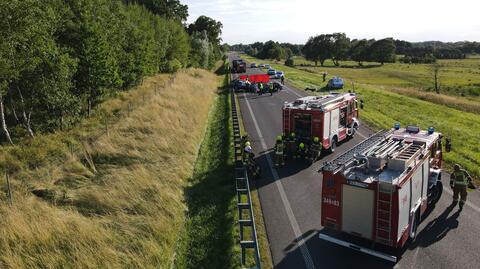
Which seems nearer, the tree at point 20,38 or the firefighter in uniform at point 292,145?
the tree at point 20,38

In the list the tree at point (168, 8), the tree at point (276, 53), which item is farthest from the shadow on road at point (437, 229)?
the tree at point (276, 53)

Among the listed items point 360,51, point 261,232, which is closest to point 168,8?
point 360,51

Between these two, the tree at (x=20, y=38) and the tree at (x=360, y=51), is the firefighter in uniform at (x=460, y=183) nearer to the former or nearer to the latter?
the tree at (x=20, y=38)

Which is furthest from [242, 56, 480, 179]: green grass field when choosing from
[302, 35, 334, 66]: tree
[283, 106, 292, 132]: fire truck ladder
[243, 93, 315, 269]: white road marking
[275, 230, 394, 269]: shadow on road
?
[302, 35, 334, 66]: tree

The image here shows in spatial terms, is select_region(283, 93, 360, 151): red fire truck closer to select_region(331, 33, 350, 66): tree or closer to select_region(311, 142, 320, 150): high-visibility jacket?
select_region(311, 142, 320, 150): high-visibility jacket

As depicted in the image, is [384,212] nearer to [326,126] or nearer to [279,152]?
[279,152]

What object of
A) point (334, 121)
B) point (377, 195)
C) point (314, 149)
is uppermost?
point (334, 121)

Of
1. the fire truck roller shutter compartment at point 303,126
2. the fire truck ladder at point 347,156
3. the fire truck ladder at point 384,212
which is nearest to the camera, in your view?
the fire truck ladder at point 384,212

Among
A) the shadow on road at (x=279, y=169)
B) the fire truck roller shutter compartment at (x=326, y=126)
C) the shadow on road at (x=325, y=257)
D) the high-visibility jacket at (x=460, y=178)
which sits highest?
the fire truck roller shutter compartment at (x=326, y=126)
